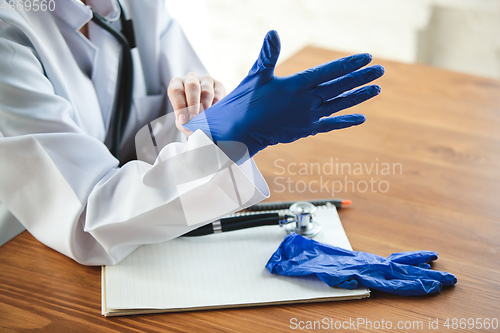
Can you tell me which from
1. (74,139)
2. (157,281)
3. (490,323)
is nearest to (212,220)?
(157,281)

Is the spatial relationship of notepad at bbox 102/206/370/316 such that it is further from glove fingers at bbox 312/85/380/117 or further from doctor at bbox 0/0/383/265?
glove fingers at bbox 312/85/380/117

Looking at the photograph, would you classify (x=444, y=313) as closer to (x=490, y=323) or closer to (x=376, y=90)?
Answer: (x=490, y=323)

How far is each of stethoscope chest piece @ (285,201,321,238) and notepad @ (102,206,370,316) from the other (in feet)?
0.05

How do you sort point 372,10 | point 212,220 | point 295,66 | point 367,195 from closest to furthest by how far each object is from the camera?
point 212,220 < point 367,195 < point 295,66 < point 372,10

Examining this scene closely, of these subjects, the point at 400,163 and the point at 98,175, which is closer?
the point at 98,175

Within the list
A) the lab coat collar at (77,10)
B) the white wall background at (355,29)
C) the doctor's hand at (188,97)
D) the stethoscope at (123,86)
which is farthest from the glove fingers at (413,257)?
the white wall background at (355,29)

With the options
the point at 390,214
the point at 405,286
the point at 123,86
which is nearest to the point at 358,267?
the point at 405,286

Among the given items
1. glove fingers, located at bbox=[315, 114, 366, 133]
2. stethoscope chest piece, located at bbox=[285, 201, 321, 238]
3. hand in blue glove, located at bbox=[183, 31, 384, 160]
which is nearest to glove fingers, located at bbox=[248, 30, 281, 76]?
hand in blue glove, located at bbox=[183, 31, 384, 160]

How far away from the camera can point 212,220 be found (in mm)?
637

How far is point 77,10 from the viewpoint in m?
0.75

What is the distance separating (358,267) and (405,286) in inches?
2.5

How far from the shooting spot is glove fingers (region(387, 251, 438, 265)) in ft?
2.00

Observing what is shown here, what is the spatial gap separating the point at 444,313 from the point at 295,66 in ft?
2.85

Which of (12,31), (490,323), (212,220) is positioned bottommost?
(490,323)
